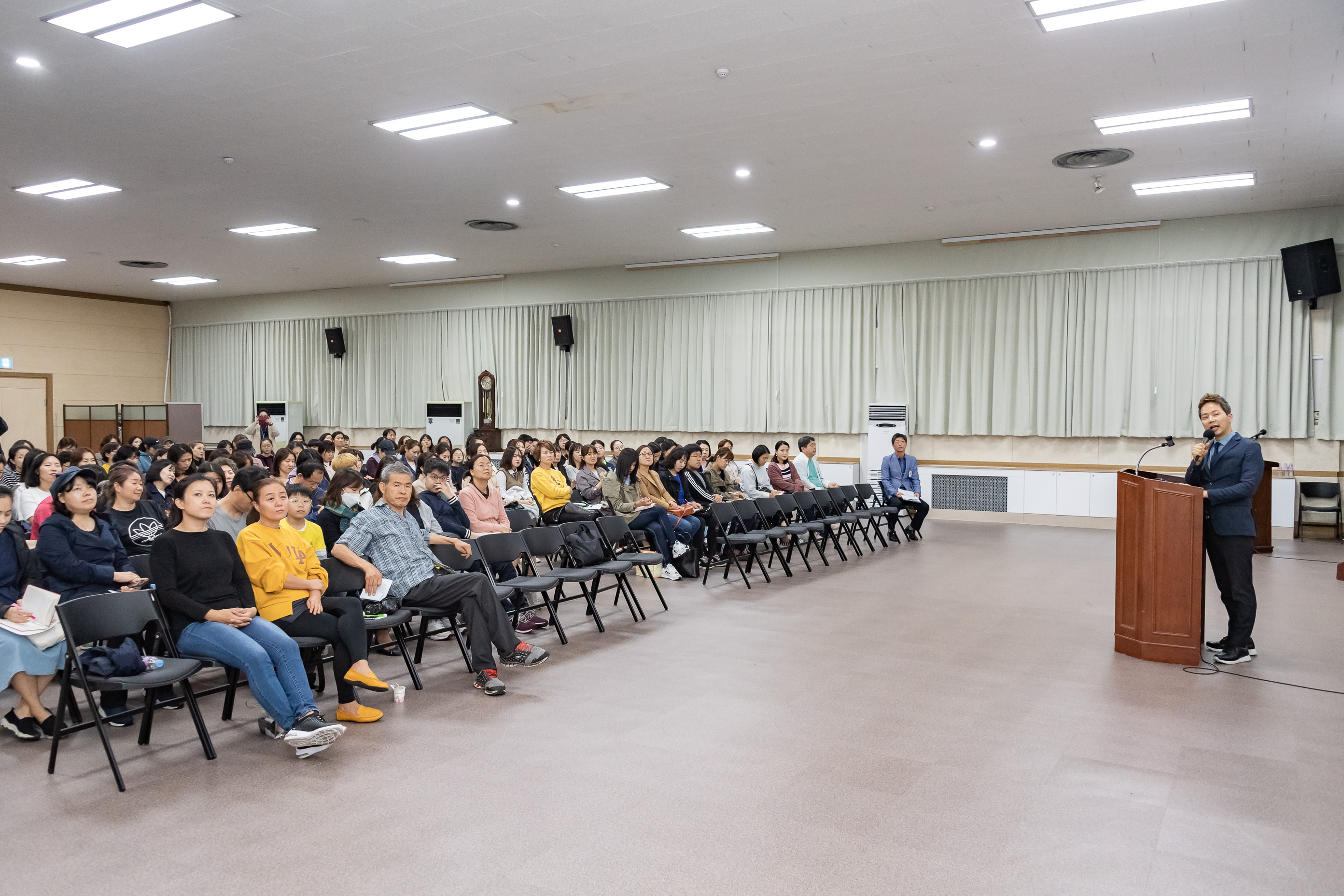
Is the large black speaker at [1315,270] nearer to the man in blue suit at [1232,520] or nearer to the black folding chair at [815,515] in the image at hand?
the black folding chair at [815,515]

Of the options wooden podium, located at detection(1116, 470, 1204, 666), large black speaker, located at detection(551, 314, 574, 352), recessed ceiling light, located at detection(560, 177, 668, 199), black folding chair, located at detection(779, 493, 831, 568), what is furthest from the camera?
large black speaker, located at detection(551, 314, 574, 352)

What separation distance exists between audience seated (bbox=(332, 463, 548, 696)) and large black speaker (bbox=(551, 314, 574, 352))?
35.6 feet

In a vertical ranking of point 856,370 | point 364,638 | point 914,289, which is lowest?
point 364,638

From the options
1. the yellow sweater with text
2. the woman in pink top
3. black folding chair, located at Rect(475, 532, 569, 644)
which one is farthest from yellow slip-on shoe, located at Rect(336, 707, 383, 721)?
the woman in pink top

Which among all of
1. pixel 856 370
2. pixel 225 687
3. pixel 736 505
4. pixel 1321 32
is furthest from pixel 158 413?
pixel 1321 32

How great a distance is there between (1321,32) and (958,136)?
8.98 ft

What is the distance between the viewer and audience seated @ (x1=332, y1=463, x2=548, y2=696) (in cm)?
484

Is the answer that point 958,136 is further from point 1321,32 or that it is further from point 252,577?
point 252,577

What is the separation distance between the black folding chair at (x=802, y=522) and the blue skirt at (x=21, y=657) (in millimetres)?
5950

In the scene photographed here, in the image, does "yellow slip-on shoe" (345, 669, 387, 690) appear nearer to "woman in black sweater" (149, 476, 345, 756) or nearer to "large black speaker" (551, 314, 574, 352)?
"woman in black sweater" (149, 476, 345, 756)

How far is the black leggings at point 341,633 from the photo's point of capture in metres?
4.29

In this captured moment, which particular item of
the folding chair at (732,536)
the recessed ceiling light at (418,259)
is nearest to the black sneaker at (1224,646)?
the folding chair at (732,536)

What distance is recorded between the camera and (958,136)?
8172mm

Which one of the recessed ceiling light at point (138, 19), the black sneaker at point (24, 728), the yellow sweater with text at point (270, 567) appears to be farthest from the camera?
the recessed ceiling light at point (138, 19)
